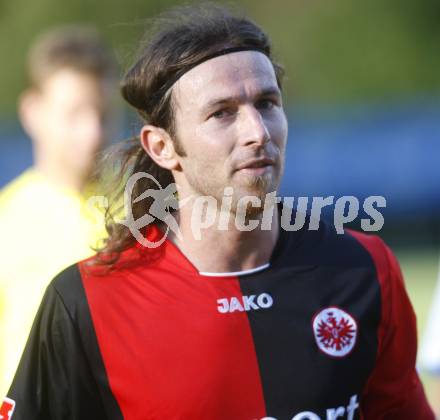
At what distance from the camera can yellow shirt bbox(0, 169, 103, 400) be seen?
415 centimetres

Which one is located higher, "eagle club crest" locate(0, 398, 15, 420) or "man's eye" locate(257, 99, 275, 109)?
"man's eye" locate(257, 99, 275, 109)

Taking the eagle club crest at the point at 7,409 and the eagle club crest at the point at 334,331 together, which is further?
the eagle club crest at the point at 334,331

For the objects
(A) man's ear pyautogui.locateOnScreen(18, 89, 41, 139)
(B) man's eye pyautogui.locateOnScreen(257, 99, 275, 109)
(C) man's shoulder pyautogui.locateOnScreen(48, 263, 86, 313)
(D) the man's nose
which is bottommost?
(C) man's shoulder pyautogui.locateOnScreen(48, 263, 86, 313)

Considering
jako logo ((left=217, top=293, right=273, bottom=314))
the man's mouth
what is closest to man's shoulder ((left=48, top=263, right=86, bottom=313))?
jako logo ((left=217, top=293, right=273, bottom=314))

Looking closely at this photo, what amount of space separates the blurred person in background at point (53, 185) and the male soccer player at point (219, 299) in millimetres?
994

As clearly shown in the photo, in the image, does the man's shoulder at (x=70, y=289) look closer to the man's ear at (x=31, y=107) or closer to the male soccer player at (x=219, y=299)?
the male soccer player at (x=219, y=299)

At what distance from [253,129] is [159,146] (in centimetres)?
46

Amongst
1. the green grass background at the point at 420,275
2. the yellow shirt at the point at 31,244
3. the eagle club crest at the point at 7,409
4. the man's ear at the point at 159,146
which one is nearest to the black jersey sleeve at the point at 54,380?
the eagle club crest at the point at 7,409

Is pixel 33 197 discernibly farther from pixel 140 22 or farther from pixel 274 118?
pixel 274 118

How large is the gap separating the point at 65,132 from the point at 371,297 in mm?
2024

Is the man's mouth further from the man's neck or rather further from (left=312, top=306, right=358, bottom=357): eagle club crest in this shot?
(left=312, top=306, right=358, bottom=357): eagle club crest

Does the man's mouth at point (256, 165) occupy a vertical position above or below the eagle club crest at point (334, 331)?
above

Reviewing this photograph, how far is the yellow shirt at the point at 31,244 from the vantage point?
13.6ft

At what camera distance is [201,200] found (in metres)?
3.14
